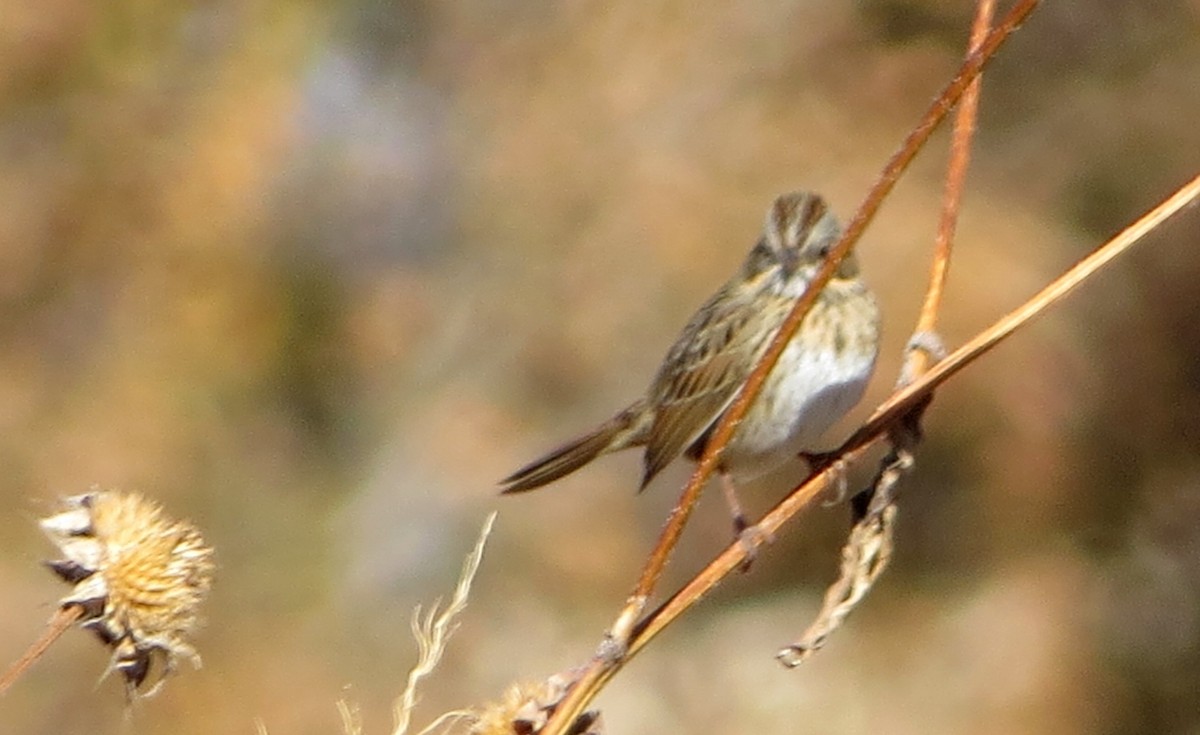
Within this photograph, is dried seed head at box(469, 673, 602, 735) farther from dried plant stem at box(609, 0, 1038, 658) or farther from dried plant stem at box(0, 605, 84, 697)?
dried plant stem at box(0, 605, 84, 697)

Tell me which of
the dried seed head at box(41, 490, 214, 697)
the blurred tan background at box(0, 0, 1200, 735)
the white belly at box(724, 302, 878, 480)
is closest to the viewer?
the dried seed head at box(41, 490, 214, 697)

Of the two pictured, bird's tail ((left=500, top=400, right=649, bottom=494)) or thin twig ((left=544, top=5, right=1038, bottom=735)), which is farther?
bird's tail ((left=500, top=400, right=649, bottom=494))

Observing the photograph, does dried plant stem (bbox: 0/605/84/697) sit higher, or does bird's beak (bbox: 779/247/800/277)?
bird's beak (bbox: 779/247/800/277)

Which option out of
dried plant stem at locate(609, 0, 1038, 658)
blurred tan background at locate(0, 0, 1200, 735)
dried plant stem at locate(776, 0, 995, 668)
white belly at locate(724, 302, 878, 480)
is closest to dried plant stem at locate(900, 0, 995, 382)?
dried plant stem at locate(776, 0, 995, 668)

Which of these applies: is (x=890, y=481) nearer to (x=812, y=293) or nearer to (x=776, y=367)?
(x=812, y=293)

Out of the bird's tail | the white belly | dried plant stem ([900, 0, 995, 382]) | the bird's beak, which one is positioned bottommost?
dried plant stem ([900, 0, 995, 382])

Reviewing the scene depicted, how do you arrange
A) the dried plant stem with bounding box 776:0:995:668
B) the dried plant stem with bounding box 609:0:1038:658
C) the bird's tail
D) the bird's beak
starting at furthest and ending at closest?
the bird's tail
the bird's beak
the dried plant stem with bounding box 776:0:995:668
the dried plant stem with bounding box 609:0:1038:658

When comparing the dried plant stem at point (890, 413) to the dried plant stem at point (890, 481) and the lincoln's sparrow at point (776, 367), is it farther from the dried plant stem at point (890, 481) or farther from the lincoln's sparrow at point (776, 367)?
the lincoln's sparrow at point (776, 367)

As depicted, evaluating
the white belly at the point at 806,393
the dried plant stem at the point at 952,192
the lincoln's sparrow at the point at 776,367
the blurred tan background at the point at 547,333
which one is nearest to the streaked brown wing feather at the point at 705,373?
the lincoln's sparrow at the point at 776,367
